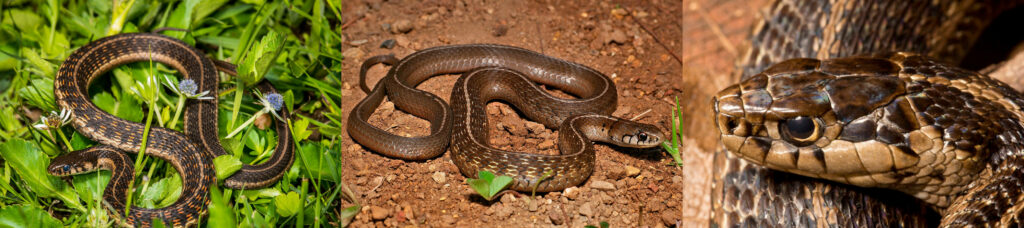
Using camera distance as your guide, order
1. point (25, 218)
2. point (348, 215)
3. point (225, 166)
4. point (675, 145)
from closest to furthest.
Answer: point (348, 215)
point (675, 145)
point (25, 218)
point (225, 166)

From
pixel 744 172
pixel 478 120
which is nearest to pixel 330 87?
pixel 478 120

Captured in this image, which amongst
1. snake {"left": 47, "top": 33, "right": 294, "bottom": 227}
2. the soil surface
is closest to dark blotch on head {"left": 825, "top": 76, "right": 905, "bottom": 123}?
the soil surface

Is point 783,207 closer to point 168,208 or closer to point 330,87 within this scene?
point 330,87

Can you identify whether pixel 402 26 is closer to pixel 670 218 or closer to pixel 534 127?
pixel 534 127

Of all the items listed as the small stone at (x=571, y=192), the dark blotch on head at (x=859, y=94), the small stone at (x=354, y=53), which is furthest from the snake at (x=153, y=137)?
the dark blotch on head at (x=859, y=94)

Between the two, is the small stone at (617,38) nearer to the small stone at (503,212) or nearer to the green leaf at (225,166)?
the small stone at (503,212)

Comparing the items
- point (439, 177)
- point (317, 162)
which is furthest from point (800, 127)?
point (317, 162)
